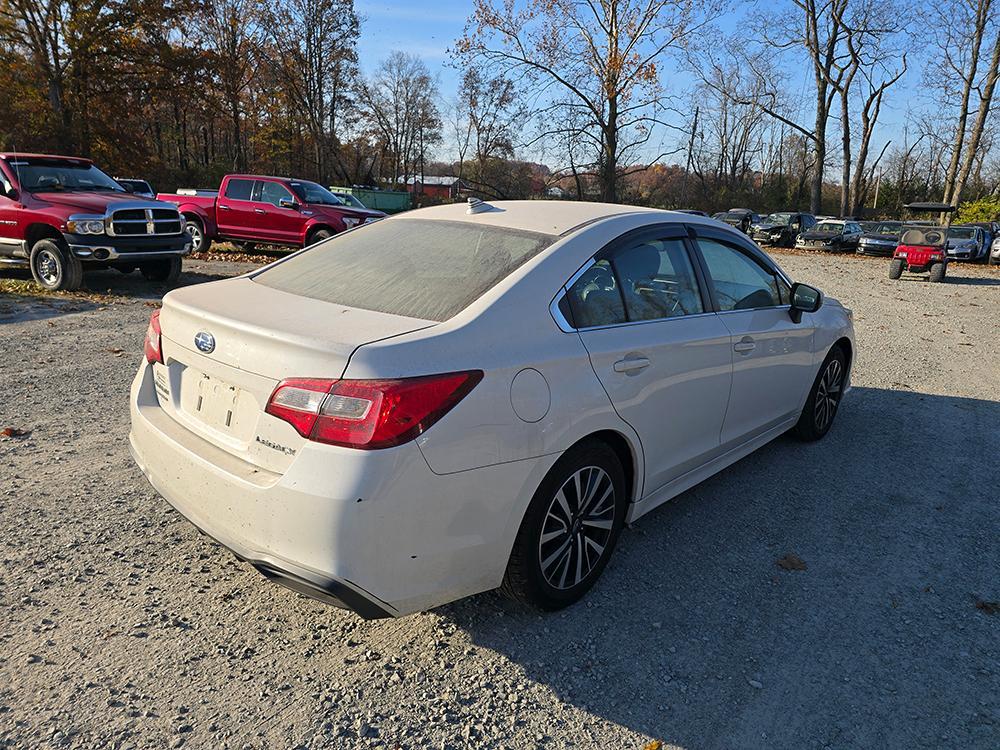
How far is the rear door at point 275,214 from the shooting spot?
16.0 meters

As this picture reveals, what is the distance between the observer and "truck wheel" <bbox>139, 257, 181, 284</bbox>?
11.3 meters

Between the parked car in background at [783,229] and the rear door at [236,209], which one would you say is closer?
the rear door at [236,209]

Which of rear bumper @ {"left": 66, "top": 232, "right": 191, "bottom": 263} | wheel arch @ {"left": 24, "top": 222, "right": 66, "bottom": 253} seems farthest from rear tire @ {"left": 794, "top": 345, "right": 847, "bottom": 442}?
wheel arch @ {"left": 24, "top": 222, "right": 66, "bottom": 253}

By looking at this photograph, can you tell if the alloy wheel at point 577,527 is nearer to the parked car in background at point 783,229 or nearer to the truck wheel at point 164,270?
the truck wheel at point 164,270

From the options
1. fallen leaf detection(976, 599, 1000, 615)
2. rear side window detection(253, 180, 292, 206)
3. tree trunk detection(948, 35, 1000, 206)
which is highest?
tree trunk detection(948, 35, 1000, 206)

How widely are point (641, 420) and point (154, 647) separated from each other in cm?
215

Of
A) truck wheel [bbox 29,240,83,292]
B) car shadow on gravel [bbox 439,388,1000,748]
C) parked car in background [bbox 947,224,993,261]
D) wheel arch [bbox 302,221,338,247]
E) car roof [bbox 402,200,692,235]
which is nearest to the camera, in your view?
car shadow on gravel [bbox 439,388,1000,748]

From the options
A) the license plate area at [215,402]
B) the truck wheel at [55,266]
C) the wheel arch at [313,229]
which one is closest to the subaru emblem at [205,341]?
the license plate area at [215,402]

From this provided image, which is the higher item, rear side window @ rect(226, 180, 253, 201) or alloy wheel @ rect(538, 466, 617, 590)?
rear side window @ rect(226, 180, 253, 201)

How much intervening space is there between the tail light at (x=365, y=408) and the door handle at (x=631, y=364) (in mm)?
933

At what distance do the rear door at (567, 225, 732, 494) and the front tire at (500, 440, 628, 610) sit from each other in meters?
0.26

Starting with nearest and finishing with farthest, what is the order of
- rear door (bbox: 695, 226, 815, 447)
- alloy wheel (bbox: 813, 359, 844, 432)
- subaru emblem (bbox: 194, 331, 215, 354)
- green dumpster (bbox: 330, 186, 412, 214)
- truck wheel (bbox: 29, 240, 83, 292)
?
subaru emblem (bbox: 194, 331, 215, 354) < rear door (bbox: 695, 226, 815, 447) < alloy wheel (bbox: 813, 359, 844, 432) < truck wheel (bbox: 29, 240, 83, 292) < green dumpster (bbox: 330, 186, 412, 214)

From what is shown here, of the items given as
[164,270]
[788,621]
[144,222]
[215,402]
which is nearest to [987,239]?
[164,270]

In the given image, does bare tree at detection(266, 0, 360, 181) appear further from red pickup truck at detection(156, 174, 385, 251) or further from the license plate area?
the license plate area
